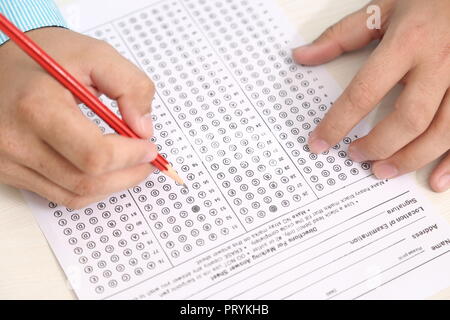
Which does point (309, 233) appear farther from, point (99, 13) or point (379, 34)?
point (99, 13)

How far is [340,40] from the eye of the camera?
0.65 metres

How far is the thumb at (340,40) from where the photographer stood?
2.11 feet

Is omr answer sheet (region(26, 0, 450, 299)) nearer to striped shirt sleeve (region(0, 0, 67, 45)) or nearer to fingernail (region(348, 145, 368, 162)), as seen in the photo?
fingernail (region(348, 145, 368, 162))

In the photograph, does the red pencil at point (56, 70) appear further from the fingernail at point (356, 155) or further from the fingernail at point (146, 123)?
the fingernail at point (356, 155)

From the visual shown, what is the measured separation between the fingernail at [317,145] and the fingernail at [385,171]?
6 cm

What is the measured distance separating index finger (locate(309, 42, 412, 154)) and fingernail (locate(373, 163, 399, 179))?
0.05m

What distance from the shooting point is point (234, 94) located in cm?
62

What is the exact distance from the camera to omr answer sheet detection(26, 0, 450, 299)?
503 mm

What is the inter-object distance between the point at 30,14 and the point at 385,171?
1.45 ft

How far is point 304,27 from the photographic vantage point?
0.69 metres
